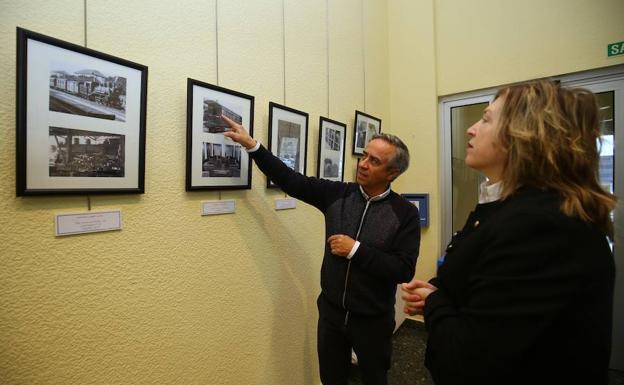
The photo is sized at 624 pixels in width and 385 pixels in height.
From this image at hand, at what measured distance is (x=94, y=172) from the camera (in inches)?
41.3

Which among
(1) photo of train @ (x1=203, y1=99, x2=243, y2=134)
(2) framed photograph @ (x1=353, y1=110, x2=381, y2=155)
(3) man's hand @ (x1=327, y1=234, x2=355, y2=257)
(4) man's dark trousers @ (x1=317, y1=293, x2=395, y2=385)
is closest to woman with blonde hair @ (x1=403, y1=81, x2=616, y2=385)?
(3) man's hand @ (x1=327, y1=234, x2=355, y2=257)

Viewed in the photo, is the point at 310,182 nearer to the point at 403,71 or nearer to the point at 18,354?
the point at 18,354

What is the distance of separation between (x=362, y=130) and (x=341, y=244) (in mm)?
1469

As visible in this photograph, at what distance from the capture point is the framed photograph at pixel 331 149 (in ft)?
6.95

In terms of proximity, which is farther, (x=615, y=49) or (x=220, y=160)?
(x=615, y=49)

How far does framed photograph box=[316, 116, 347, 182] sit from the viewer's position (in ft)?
6.95

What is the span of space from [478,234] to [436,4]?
125 inches

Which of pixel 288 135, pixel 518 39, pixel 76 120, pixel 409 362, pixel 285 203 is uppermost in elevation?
pixel 518 39

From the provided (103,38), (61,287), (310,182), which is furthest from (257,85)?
(61,287)

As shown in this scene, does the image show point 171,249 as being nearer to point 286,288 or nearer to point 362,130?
point 286,288

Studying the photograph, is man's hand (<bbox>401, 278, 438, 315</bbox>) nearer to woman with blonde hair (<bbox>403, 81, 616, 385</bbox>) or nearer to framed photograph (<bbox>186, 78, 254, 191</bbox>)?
woman with blonde hair (<bbox>403, 81, 616, 385</bbox>)

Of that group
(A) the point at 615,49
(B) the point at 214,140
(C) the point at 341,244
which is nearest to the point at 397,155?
(C) the point at 341,244

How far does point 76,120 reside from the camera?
3.24ft

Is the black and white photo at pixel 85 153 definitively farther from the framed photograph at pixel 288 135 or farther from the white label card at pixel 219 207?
the framed photograph at pixel 288 135
